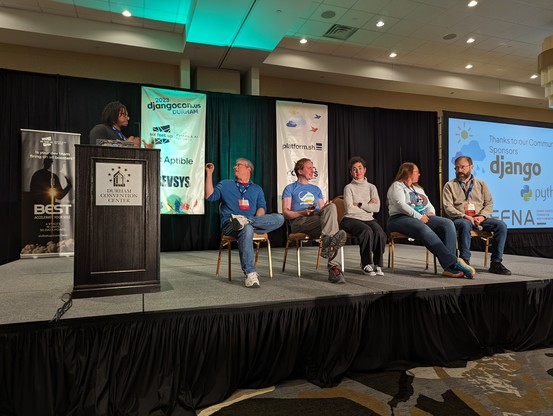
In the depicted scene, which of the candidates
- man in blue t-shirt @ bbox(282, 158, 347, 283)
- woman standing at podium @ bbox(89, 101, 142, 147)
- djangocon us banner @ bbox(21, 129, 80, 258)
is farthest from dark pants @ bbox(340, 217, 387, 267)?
djangocon us banner @ bbox(21, 129, 80, 258)

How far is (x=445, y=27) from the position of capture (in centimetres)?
559

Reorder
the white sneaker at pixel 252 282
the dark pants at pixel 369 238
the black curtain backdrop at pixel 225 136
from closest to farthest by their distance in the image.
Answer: the white sneaker at pixel 252 282 → the dark pants at pixel 369 238 → the black curtain backdrop at pixel 225 136

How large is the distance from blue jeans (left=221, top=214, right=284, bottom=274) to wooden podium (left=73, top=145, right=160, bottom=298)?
0.57m

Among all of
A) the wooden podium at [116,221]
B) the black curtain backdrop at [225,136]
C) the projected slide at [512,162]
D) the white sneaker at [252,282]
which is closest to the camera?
the wooden podium at [116,221]

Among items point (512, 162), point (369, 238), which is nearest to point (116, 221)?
point (369, 238)

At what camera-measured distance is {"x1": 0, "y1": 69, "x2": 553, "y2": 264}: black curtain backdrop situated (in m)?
4.97

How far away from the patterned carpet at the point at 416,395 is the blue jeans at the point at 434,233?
0.90 metres

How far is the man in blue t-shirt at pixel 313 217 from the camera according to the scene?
267 centimetres

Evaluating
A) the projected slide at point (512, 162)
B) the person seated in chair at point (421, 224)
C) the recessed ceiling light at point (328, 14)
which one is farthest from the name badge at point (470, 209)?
the recessed ceiling light at point (328, 14)

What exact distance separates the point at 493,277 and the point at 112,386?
270cm

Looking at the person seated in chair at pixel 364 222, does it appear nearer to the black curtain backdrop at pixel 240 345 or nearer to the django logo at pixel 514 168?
the black curtain backdrop at pixel 240 345

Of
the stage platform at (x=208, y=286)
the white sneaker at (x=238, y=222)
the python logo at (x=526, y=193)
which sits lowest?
the stage platform at (x=208, y=286)

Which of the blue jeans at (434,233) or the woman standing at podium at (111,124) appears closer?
the woman standing at podium at (111,124)

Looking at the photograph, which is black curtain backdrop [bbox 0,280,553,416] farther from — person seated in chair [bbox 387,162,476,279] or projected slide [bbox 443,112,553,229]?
projected slide [bbox 443,112,553,229]
